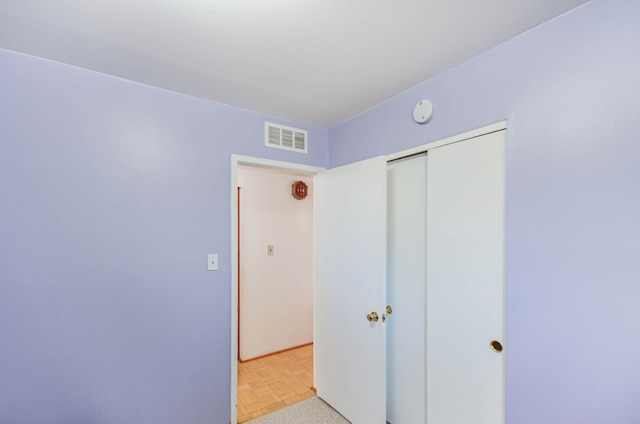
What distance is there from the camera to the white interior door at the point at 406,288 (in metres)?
1.70

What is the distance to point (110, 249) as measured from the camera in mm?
1514

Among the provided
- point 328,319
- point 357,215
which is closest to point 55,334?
point 328,319

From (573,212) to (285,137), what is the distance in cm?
185

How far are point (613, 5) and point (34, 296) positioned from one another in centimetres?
289

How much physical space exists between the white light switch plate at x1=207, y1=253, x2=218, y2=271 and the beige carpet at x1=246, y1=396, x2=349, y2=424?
1217 millimetres

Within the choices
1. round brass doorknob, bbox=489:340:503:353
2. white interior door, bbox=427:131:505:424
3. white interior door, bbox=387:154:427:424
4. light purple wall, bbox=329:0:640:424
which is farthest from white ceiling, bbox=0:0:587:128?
round brass doorknob, bbox=489:340:503:353

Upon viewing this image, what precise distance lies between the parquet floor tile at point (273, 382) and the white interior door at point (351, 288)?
0.28 meters

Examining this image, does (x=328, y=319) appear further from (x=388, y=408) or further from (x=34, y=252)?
(x=34, y=252)

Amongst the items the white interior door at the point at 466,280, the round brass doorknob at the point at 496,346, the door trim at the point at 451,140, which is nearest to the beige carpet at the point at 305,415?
the white interior door at the point at 466,280

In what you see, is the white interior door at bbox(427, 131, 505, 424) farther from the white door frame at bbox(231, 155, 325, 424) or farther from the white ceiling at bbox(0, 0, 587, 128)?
the white door frame at bbox(231, 155, 325, 424)

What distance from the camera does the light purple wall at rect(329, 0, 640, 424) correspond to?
0.93 meters

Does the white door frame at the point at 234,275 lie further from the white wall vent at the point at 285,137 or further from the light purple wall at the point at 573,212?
the light purple wall at the point at 573,212

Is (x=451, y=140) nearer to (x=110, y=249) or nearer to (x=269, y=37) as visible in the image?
(x=269, y=37)

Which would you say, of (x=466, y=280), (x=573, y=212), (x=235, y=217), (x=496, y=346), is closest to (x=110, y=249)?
(x=235, y=217)
